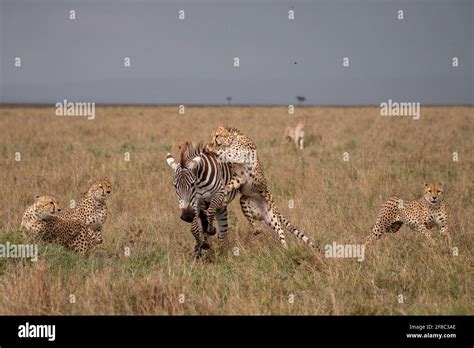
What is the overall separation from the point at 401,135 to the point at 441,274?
42.8 ft

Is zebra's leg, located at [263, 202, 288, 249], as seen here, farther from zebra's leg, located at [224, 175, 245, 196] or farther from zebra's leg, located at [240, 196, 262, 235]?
zebra's leg, located at [224, 175, 245, 196]

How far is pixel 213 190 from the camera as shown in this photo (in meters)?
7.93

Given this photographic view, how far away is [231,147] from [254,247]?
1249 millimetres

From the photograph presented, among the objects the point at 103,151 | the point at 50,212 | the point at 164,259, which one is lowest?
the point at 164,259

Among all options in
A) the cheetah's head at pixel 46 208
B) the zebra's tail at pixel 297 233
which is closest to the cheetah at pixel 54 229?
the cheetah's head at pixel 46 208

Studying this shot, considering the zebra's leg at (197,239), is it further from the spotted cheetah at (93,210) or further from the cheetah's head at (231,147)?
the spotted cheetah at (93,210)

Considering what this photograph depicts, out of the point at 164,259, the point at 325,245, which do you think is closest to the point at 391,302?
the point at 325,245

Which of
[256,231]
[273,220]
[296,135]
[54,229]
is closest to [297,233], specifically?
Result: [273,220]

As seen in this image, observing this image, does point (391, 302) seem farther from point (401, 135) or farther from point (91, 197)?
point (401, 135)

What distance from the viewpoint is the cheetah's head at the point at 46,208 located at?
8.07 metres

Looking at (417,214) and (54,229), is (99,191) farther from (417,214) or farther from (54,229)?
(417,214)

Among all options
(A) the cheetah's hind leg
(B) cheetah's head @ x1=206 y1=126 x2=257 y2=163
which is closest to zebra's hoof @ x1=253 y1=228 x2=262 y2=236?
(B) cheetah's head @ x1=206 y1=126 x2=257 y2=163

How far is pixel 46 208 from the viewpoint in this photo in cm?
809
